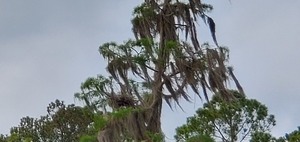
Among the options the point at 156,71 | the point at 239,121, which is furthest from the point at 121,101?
the point at 239,121

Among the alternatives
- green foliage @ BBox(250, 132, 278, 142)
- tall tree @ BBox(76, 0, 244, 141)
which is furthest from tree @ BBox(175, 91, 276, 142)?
tall tree @ BBox(76, 0, 244, 141)

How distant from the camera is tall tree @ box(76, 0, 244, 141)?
8531 millimetres

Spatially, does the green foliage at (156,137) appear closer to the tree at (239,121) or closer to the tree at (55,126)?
the tree at (239,121)

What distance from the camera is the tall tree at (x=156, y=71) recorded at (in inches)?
336

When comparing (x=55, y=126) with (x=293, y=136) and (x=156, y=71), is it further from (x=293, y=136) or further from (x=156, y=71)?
(x=156, y=71)

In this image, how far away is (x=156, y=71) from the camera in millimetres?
8758

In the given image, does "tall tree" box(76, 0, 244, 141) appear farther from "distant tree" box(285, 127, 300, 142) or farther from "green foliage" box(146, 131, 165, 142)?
"distant tree" box(285, 127, 300, 142)

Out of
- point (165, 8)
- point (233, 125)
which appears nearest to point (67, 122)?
point (233, 125)

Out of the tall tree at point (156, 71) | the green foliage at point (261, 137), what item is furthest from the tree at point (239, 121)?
the tall tree at point (156, 71)

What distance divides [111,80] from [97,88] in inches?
8.8

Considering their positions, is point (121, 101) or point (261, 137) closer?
point (121, 101)

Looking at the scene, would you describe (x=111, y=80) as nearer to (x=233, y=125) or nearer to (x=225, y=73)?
(x=225, y=73)

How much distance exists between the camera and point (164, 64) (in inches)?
339

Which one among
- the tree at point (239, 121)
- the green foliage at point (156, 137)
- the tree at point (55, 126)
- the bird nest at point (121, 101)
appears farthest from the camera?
the tree at point (55, 126)
